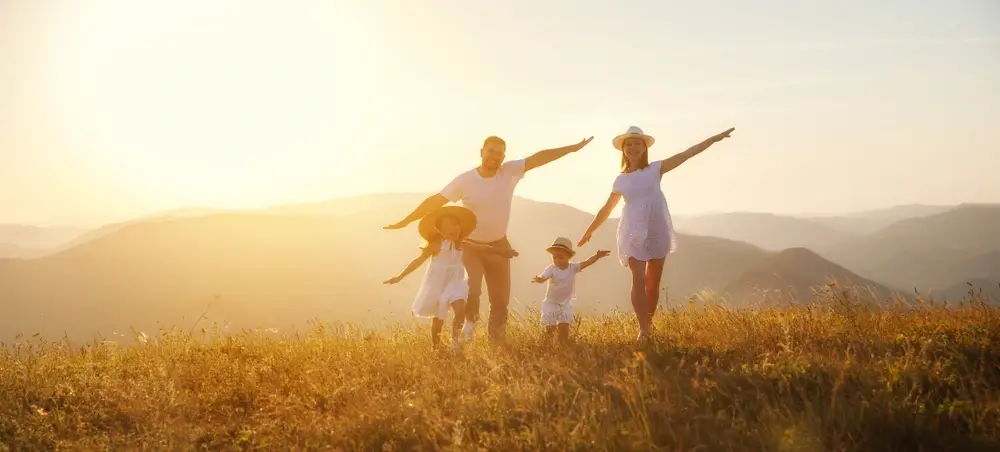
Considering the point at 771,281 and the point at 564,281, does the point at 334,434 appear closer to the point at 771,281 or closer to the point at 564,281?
the point at 564,281

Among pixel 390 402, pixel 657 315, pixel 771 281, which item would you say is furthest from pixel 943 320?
pixel 771 281

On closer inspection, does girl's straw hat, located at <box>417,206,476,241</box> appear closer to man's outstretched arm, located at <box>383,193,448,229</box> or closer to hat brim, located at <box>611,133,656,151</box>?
man's outstretched arm, located at <box>383,193,448,229</box>

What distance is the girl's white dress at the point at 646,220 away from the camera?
7547 millimetres

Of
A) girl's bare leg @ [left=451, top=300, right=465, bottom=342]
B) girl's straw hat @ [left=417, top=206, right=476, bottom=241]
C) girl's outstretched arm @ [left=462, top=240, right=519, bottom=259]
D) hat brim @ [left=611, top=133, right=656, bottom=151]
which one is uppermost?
hat brim @ [left=611, top=133, right=656, bottom=151]

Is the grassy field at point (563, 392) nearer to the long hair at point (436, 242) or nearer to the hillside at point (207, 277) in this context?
the long hair at point (436, 242)

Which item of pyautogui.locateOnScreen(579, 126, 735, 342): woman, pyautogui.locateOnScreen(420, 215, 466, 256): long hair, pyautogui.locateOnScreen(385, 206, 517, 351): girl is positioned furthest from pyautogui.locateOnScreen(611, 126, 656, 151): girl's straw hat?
pyautogui.locateOnScreen(420, 215, 466, 256): long hair

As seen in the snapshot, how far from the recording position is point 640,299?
7.32 meters

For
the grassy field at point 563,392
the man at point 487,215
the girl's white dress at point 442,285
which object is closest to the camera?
the grassy field at point 563,392

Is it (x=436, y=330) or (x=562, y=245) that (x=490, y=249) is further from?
(x=436, y=330)

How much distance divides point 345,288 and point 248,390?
172681mm

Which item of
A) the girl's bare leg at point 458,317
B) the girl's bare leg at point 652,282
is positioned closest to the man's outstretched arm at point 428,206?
the girl's bare leg at point 458,317

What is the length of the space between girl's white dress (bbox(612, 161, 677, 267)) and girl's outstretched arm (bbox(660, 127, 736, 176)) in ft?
0.28

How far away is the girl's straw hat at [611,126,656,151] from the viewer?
25.0ft

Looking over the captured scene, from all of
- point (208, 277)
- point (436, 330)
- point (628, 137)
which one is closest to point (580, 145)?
point (628, 137)
